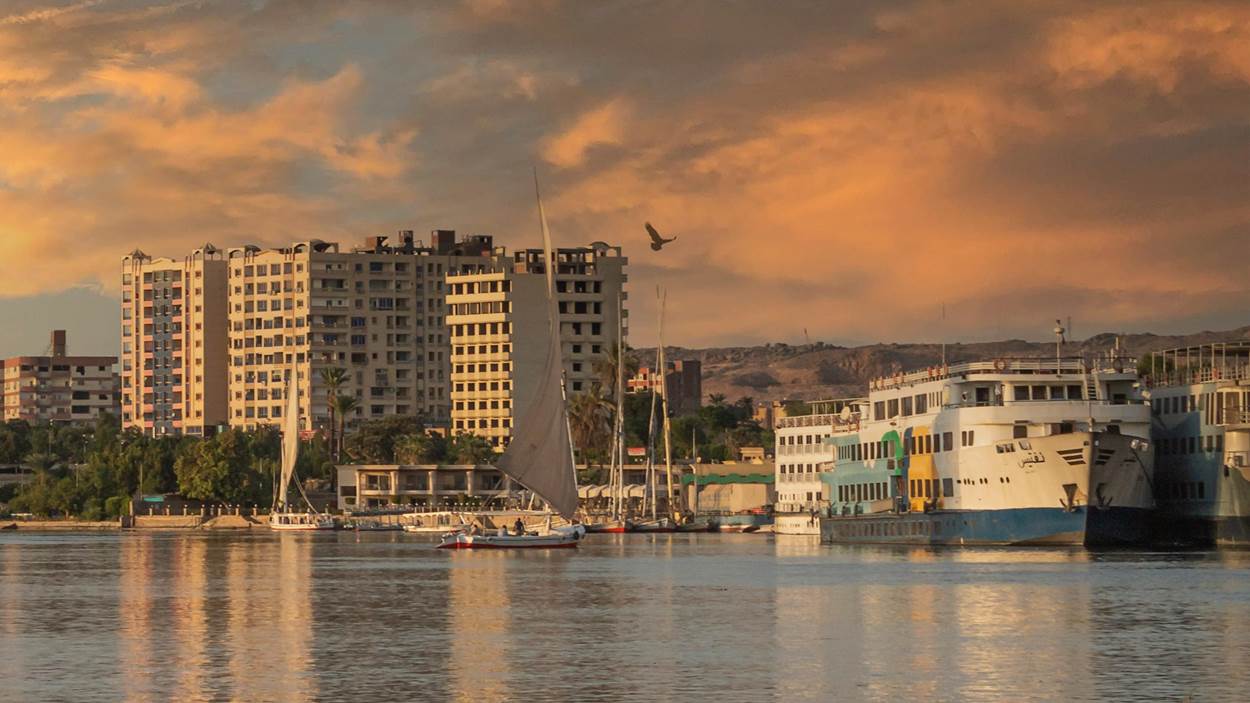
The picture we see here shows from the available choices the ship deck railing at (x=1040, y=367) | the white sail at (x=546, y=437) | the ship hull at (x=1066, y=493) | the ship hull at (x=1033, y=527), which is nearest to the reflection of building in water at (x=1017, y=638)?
the ship hull at (x=1066, y=493)

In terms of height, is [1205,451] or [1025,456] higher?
[1205,451]

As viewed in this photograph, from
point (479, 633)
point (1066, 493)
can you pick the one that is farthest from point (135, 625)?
point (1066, 493)

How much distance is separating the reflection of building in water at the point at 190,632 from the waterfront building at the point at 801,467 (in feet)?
188

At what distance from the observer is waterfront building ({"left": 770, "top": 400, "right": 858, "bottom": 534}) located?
169 meters

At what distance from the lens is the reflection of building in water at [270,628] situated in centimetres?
4909

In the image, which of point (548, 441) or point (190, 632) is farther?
point (548, 441)

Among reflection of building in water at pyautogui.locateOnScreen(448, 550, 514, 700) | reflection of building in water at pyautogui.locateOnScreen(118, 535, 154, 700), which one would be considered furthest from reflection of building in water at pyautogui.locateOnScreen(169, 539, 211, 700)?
reflection of building in water at pyautogui.locateOnScreen(448, 550, 514, 700)

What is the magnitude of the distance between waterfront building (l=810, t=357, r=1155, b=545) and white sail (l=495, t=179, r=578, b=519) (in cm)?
2138

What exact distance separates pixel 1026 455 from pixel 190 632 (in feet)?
197

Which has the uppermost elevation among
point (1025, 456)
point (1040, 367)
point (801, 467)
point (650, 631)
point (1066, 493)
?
point (1040, 367)

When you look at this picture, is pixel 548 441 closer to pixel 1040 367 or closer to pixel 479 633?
pixel 1040 367

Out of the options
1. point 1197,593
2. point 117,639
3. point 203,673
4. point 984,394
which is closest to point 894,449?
point 984,394

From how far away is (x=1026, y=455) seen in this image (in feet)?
376

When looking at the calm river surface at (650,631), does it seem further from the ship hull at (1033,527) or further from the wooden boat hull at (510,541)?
the wooden boat hull at (510,541)
